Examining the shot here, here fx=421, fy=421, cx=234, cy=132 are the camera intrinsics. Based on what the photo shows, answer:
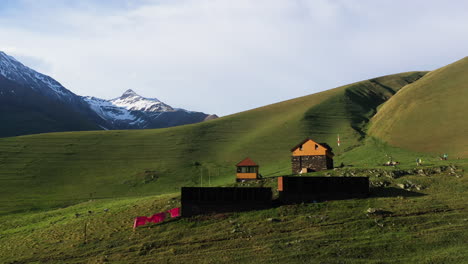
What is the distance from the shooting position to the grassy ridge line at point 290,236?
33.7 m

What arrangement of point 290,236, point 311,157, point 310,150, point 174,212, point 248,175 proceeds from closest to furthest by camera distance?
point 290,236
point 174,212
point 248,175
point 311,157
point 310,150

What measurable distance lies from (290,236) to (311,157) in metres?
33.7

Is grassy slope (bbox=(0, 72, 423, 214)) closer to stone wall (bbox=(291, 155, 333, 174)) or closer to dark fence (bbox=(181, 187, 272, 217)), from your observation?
stone wall (bbox=(291, 155, 333, 174))

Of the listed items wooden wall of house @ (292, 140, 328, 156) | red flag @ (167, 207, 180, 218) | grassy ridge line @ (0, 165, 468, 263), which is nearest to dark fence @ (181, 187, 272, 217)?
red flag @ (167, 207, 180, 218)

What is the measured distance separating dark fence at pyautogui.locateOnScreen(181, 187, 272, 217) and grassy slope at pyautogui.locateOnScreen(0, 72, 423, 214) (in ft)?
93.6

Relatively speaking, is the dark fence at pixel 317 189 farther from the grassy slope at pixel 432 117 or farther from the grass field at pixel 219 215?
the grassy slope at pixel 432 117

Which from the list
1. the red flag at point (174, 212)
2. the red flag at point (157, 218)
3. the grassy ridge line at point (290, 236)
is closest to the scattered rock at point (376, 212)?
the grassy ridge line at point (290, 236)

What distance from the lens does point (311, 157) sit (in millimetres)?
69688

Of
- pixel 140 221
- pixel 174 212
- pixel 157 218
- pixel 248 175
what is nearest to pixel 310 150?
pixel 248 175

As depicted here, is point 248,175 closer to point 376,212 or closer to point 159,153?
point 376,212

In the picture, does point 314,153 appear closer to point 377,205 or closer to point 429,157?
point 429,157

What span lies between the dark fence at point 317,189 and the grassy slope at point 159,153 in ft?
90.7

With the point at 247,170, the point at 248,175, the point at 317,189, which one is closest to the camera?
the point at 317,189

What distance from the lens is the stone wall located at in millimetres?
68250
